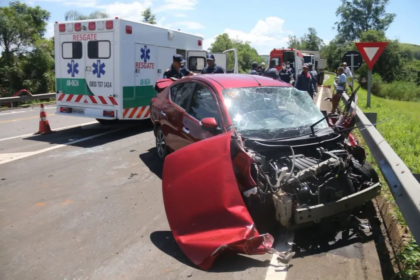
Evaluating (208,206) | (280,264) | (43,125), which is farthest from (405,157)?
(43,125)

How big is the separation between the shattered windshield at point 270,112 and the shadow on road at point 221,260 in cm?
154

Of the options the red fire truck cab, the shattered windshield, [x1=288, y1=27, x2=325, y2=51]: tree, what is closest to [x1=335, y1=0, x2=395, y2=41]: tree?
[x1=288, y1=27, x2=325, y2=51]: tree

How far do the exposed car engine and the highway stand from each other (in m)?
0.49

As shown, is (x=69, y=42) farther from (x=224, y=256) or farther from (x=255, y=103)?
(x=224, y=256)

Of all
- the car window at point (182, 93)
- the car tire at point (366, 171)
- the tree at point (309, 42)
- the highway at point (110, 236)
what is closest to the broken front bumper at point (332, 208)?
the car tire at point (366, 171)

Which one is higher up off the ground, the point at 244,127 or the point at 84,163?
the point at 244,127

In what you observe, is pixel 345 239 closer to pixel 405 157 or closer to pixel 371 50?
pixel 405 157

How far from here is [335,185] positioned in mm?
4363

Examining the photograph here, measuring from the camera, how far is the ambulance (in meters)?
9.66

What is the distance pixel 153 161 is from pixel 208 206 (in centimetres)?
380

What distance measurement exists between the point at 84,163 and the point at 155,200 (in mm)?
2472

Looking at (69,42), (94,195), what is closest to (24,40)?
(69,42)

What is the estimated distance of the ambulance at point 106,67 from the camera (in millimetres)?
9664

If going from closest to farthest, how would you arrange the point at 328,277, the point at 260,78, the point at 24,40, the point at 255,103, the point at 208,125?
the point at 328,277, the point at 208,125, the point at 255,103, the point at 260,78, the point at 24,40
